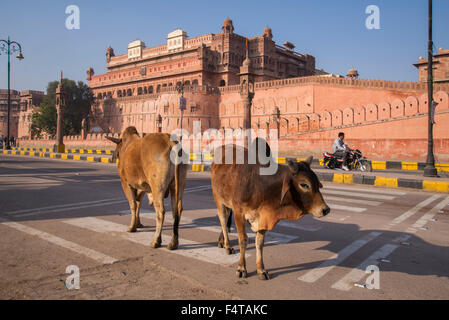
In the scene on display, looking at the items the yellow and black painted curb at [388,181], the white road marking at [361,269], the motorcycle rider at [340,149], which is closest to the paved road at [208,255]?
the white road marking at [361,269]

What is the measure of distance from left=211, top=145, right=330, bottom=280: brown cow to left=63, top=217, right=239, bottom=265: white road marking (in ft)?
1.99

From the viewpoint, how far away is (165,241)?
4664mm

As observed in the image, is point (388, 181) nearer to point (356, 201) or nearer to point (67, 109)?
point (356, 201)

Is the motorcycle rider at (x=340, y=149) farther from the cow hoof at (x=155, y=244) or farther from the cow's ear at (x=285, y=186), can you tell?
the cow's ear at (x=285, y=186)

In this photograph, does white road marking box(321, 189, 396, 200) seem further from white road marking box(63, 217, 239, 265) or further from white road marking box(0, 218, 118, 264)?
white road marking box(0, 218, 118, 264)

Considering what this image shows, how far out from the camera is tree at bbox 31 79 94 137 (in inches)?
2418

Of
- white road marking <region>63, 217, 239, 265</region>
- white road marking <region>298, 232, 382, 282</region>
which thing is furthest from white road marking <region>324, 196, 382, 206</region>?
white road marking <region>63, 217, 239, 265</region>

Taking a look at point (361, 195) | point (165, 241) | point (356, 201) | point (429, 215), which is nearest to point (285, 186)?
point (165, 241)

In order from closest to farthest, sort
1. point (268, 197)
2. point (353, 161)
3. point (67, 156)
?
point (268, 197) < point (353, 161) < point (67, 156)

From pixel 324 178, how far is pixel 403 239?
811 cm

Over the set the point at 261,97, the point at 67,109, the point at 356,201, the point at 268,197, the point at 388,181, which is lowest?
the point at 356,201

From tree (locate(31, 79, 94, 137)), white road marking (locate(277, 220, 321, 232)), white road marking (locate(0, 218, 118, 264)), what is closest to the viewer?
white road marking (locate(0, 218, 118, 264))

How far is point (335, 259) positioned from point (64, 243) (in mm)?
3576
